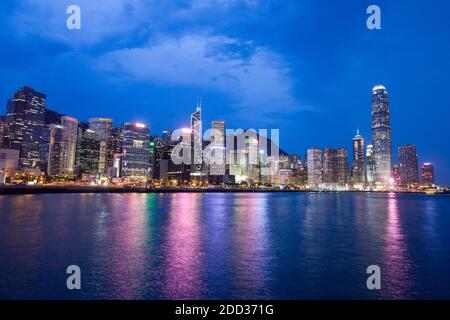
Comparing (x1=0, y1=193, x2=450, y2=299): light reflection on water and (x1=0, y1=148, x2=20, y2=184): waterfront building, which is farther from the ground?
(x1=0, y1=148, x2=20, y2=184): waterfront building

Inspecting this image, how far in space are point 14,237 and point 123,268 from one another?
1509 centimetres

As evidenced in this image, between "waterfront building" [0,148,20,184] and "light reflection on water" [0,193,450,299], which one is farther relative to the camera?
"waterfront building" [0,148,20,184]

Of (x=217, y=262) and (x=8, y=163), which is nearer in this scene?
(x=217, y=262)

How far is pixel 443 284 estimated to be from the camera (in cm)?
1698

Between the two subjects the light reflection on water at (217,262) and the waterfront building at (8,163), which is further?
the waterfront building at (8,163)

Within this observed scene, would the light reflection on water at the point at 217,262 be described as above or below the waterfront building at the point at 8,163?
below

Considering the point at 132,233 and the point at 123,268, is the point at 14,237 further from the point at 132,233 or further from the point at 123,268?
the point at 123,268

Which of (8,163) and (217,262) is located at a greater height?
(8,163)

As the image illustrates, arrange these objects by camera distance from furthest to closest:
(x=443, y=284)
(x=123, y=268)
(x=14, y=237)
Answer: (x=14, y=237)
(x=123, y=268)
(x=443, y=284)

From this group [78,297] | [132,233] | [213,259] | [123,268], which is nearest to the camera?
[78,297]
